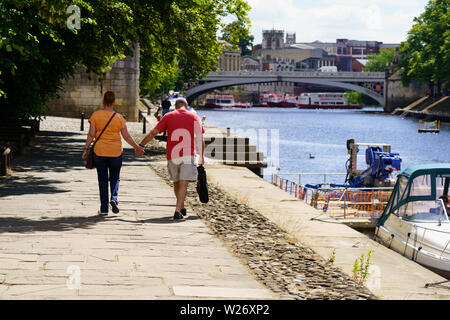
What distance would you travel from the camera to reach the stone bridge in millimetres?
114062

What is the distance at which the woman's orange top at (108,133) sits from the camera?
10219mm

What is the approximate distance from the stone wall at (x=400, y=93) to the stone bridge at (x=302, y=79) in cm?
105

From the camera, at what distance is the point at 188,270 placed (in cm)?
729

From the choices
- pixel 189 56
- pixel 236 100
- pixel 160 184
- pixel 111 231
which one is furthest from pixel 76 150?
pixel 236 100

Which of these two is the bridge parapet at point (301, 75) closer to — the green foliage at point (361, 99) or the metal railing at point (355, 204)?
the green foliage at point (361, 99)

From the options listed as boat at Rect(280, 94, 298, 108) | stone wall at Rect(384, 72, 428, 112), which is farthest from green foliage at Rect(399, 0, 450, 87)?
boat at Rect(280, 94, 298, 108)

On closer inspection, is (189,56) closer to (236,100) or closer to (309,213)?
(309,213)

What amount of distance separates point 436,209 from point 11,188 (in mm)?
6978

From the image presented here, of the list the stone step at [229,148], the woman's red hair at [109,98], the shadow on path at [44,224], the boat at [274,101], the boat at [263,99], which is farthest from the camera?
the boat at [263,99]

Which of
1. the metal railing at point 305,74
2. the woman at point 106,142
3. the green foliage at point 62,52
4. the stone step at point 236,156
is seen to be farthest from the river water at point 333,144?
the metal railing at point 305,74

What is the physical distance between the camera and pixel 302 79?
115812 millimetres

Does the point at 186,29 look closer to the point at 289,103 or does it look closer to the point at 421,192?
the point at 421,192

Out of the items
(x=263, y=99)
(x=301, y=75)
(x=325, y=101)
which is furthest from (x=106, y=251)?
(x=263, y=99)

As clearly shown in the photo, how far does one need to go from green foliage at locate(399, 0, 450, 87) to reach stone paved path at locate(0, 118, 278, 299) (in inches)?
3001
